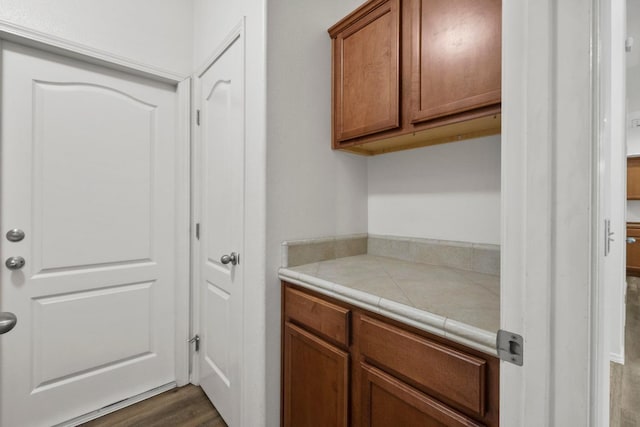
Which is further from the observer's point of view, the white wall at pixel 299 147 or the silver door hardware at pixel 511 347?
the white wall at pixel 299 147

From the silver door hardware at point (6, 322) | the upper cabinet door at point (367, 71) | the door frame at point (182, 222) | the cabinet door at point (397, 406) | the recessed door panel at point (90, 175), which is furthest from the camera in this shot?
the door frame at point (182, 222)

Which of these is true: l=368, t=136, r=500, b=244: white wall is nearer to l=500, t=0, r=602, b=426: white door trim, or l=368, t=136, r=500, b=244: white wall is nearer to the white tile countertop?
the white tile countertop

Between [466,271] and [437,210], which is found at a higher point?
[437,210]

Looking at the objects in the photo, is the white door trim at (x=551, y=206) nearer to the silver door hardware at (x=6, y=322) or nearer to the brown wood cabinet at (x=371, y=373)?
the brown wood cabinet at (x=371, y=373)

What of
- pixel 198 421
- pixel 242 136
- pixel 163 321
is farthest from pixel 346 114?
pixel 198 421

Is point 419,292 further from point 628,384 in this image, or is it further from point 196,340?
point 628,384

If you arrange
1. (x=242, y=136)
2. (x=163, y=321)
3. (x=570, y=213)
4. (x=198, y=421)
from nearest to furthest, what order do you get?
(x=570, y=213)
(x=242, y=136)
(x=198, y=421)
(x=163, y=321)

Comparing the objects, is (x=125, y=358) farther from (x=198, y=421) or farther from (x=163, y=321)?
(x=198, y=421)

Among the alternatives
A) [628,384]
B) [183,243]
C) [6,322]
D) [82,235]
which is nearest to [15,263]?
[82,235]

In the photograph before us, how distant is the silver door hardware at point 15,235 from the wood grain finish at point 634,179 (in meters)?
7.30

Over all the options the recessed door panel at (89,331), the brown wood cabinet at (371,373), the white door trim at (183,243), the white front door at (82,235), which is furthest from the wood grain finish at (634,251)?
the recessed door panel at (89,331)

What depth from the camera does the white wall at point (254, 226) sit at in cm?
121

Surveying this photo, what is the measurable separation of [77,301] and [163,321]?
464 mm

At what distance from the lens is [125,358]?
5.43 ft
